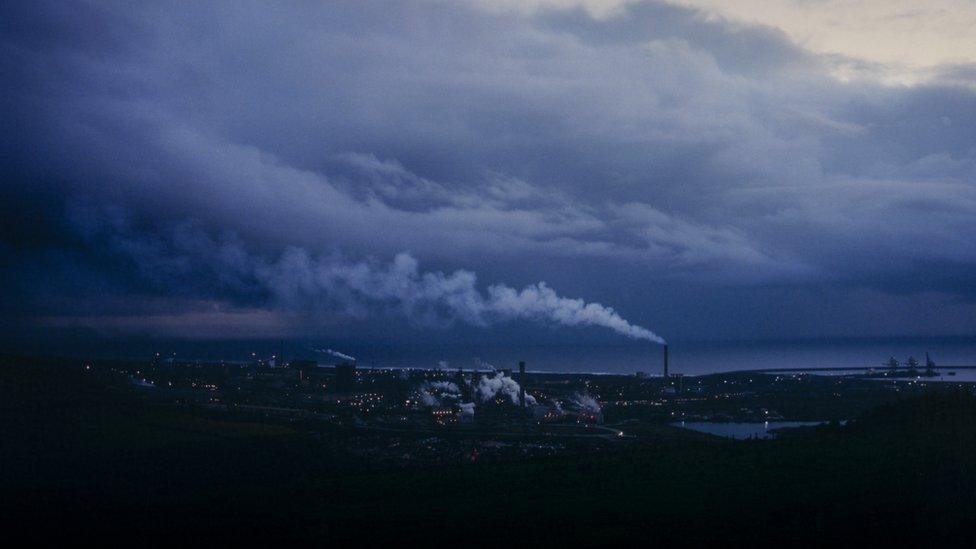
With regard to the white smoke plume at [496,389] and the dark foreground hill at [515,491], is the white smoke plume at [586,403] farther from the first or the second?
the dark foreground hill at [515,491]

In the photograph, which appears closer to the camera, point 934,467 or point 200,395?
point 934,467

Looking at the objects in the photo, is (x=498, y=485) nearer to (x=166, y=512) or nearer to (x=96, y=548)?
(x=166, y=512)

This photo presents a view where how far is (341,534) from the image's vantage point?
23859 mm

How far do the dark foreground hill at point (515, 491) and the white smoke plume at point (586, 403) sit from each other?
110 ft

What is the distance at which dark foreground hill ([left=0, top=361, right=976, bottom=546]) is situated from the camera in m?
23.1

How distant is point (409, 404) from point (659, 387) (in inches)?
1717

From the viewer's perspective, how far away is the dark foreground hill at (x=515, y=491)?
23.1m

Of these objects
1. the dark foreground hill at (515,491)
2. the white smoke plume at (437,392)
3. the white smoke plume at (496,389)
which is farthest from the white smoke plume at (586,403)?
the dark foreground hill at (515,491)

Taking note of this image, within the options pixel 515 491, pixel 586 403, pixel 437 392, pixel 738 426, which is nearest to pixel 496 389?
pixel 437 392

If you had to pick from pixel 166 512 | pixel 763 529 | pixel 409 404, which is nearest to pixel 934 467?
pixel 763 529

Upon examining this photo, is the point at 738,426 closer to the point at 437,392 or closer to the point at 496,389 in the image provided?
the point at 496,389

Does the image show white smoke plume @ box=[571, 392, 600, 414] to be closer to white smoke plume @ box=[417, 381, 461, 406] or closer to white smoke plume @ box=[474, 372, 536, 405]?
white smoke plume @ box=[474, 372, 536, 405]

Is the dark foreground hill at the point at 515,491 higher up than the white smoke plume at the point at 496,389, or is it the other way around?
the white smoke plume at the point at 496,389

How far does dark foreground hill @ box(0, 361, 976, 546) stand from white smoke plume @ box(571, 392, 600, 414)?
33.6 metres
